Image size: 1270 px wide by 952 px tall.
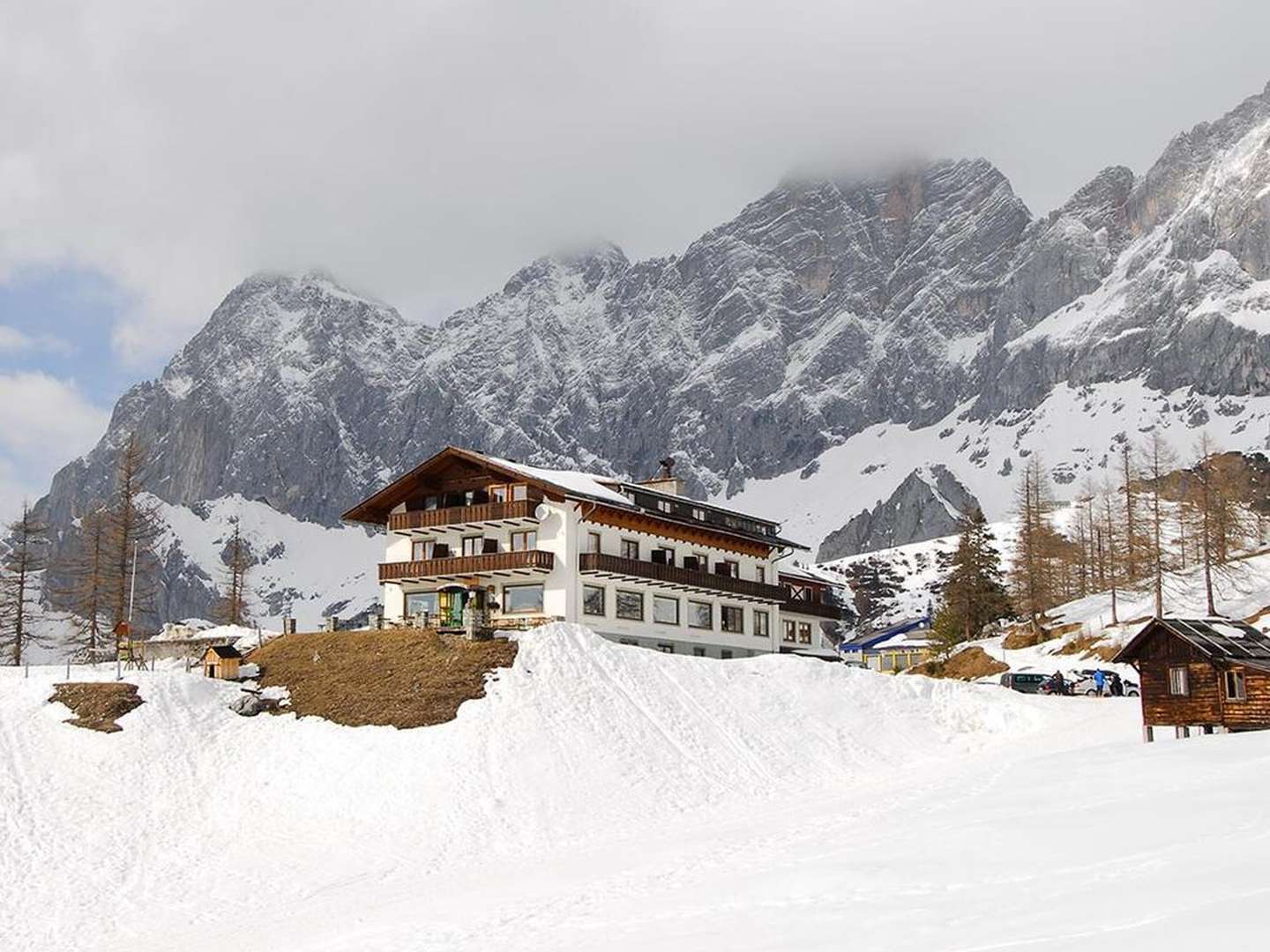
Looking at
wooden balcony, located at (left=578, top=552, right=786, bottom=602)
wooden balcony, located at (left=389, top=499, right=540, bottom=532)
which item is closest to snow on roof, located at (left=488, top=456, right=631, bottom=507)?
wooden balcony, located at (left=389, top=499, right=540, bottom=532)

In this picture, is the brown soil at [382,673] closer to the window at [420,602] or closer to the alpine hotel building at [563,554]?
the alpine hotel building at [563,554]

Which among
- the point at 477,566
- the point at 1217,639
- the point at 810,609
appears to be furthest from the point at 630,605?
the point at 1217,639

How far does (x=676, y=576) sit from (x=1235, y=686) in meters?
29.6

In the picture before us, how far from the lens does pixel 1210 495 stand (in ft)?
279

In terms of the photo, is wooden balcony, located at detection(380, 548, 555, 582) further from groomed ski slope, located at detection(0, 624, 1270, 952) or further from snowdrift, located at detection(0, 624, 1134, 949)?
groomed ski slope, located at detection(0, 624, 1270, 952)

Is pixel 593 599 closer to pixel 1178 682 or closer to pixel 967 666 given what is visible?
pixel 1178 682

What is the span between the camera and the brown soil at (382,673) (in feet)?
140

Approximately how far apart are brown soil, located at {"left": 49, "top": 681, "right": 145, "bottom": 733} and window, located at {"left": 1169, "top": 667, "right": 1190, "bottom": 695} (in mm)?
35822

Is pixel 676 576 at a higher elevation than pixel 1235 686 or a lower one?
higher

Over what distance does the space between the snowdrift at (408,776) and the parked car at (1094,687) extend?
14.6 m

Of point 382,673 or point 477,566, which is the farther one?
point 477,566

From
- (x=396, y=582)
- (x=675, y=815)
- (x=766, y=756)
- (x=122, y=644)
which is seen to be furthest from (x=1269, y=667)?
(x=122, y=644)

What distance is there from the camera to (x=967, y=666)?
79750mm

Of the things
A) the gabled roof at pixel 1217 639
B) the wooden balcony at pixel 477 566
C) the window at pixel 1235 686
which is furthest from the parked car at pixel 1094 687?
the wooden balcony at pixel 477 566
